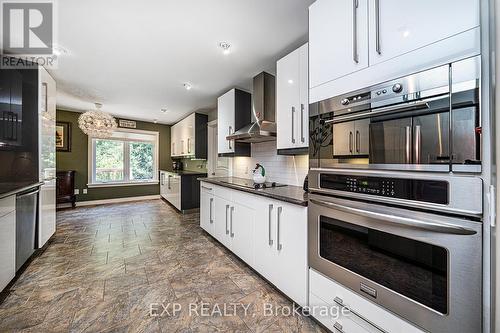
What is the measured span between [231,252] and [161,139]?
16.9 ft

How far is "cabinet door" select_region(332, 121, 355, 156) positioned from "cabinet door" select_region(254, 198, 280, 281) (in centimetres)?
78

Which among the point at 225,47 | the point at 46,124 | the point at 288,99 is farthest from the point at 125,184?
the point at 288,99

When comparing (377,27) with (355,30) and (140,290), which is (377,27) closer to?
(355,30)

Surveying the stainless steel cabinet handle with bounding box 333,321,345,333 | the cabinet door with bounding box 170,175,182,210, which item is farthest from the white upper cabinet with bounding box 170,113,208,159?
the stainless steel cabinet handle with bounding box 333,321,345,333

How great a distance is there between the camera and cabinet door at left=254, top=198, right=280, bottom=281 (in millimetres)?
1892

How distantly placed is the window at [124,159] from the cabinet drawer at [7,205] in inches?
162

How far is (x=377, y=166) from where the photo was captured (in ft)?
3.67

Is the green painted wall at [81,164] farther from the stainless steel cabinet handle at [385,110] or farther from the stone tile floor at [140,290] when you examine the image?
the stainless steel cabinet handle at [385,110]

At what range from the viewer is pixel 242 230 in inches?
92.9

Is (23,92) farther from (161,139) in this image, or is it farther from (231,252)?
(161,139)

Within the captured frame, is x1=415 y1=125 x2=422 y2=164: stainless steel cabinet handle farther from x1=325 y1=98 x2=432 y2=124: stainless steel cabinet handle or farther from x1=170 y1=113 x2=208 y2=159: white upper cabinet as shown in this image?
x1=170 y1=113 x2=208 y2=159: white upper cabinet

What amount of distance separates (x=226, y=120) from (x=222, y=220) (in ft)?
5.27

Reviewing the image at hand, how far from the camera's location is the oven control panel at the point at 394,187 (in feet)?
2.95

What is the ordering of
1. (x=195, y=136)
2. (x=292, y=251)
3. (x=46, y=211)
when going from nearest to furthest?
(x=292, y=251), (x=46, y=211), (x=195, y=136)
